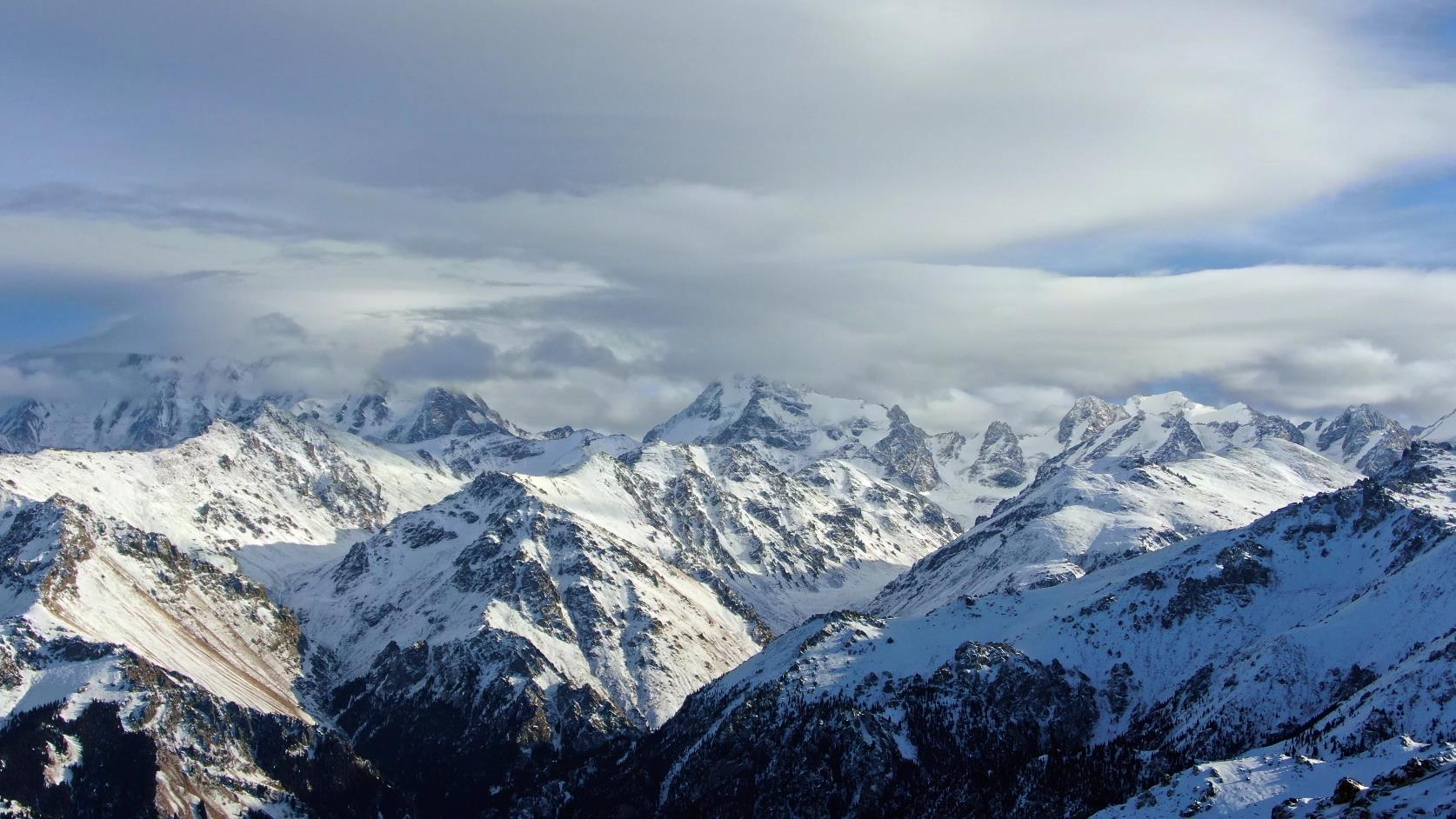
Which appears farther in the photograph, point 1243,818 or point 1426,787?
point 1243,818

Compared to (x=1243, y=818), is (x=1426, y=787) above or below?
above

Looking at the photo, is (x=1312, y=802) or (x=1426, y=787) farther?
(x=1312, y=802)

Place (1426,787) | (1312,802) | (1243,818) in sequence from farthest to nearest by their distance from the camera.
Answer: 1. (1243,818)
2. (1312,802)
3. (1426,787)

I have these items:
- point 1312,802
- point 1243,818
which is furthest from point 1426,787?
point 1243,818

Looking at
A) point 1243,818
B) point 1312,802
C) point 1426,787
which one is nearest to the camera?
point 1426,787

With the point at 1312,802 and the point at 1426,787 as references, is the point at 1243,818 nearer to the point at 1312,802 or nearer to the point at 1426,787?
the point at 1312,802
